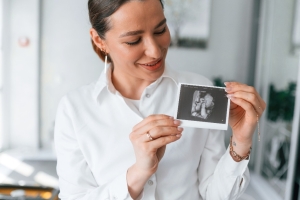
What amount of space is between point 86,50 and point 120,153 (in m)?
2.93

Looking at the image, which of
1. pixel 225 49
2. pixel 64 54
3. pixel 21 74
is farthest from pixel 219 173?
pixel 21 74

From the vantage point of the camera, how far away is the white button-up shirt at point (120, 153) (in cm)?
111

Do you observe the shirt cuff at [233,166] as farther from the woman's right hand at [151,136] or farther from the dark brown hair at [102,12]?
the dark brown hair at [102,12]

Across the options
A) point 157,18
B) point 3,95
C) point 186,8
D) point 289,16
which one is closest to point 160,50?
point 157,18

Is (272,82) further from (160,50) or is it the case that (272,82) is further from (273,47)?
(160,50)

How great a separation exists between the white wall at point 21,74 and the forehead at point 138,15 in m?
3.06

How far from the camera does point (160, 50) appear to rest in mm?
1057

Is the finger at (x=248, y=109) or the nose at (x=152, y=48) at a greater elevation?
the nose at (x=152, y=48)

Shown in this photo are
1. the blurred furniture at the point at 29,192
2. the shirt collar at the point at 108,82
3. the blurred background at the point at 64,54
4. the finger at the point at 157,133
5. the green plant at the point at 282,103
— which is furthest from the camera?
the blurred background at the point at 64,54

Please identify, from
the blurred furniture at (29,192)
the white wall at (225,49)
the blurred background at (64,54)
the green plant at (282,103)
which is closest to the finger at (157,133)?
the blurred furniture at (29,192)

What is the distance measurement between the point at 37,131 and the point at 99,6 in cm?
321

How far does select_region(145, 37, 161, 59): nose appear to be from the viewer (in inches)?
40.7

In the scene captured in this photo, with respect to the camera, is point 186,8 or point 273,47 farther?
point 186,8

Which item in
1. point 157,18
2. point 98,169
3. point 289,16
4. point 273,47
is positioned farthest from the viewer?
point 273,47
